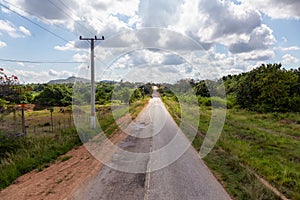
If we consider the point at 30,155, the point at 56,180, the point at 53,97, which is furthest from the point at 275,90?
the point at 53,97

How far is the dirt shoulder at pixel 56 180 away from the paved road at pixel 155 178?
41 centimetres

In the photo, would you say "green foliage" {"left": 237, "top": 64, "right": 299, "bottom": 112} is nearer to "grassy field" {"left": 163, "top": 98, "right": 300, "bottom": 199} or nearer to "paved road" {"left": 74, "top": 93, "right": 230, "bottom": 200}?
"grassy field" {"left": 163, "top": 98, "right": 300, "bottom": 199}

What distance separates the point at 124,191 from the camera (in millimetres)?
6992

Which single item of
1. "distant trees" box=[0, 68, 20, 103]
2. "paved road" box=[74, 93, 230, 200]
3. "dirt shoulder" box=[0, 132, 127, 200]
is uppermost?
"distant trees" box=[0, 68, 20, 103]

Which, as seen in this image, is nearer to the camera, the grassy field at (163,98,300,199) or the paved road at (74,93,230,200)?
the paved road at (74,93,230,200)

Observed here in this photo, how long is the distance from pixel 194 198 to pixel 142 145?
7.01 meters

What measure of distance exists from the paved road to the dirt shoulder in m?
0.41

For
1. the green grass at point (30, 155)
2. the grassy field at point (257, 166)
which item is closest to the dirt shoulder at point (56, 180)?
the green grass at point (30, 155)

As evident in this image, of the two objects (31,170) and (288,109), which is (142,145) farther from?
(288,109)

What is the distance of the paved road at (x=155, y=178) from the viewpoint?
265 inches

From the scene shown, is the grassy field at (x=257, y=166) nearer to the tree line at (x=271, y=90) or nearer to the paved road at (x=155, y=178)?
the paved road at (x=155, y=178)

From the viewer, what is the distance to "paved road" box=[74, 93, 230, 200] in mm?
6734

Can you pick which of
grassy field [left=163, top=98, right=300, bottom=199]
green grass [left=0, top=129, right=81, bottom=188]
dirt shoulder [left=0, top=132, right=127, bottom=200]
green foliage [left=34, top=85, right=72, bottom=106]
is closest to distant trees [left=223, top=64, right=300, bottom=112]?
grassy field [left=163, top=98, right=300, bottom=199]

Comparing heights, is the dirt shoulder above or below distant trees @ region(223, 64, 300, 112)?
below
